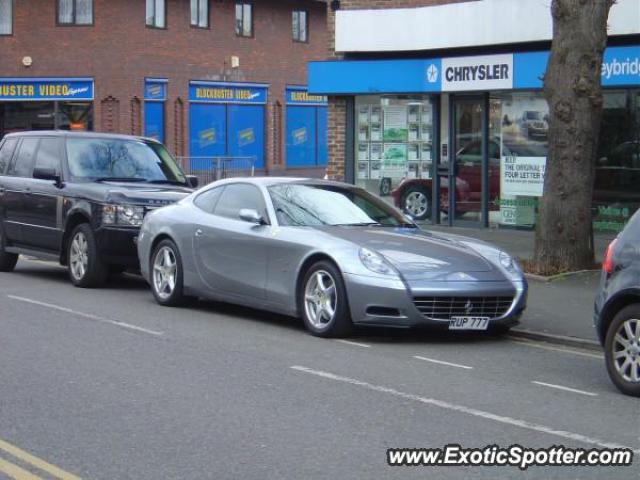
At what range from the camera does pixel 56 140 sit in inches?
590

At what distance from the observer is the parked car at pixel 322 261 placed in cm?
1006

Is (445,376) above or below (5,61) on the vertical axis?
below

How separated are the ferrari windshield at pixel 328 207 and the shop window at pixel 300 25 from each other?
106ft

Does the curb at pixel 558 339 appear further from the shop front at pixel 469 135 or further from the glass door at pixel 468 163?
the glass door at pixel 468 163

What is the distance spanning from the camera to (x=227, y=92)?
40.9m

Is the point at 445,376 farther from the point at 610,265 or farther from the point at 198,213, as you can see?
the point at 198,213

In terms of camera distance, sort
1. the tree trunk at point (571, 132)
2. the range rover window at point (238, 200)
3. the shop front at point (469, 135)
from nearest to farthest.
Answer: the range rover window at point (238, 200) < the tree trunk at point (571, 132) < the shop front at point (469, 135)

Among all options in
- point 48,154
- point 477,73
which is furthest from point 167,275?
point 477,73

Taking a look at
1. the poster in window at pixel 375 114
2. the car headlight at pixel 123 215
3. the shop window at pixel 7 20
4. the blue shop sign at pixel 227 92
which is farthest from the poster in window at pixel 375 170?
the shop window at pixel 7 20

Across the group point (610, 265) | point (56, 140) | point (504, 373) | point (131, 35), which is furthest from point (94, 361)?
point (131, 35)

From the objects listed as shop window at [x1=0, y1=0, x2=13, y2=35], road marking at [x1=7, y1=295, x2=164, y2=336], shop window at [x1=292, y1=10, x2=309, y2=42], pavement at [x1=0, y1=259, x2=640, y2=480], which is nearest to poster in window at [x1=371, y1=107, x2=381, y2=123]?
road marking at [x1=7, y1=295, x2=164, y2=336]

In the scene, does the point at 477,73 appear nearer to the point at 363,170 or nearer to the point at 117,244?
the point at 363,170

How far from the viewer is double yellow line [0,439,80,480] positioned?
19.7 feet

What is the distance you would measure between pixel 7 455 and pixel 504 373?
4078mm
